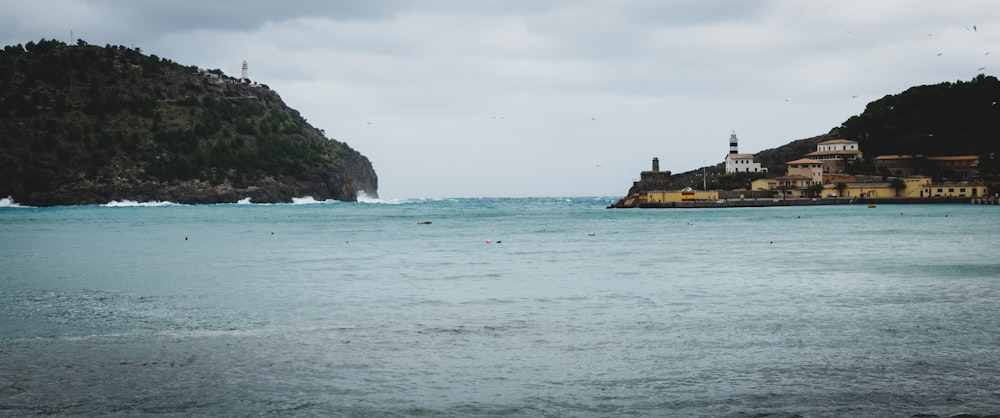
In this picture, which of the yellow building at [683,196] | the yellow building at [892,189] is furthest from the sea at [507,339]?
the yellow building at [892,189]

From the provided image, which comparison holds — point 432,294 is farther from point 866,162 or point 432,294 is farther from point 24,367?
point 866,162

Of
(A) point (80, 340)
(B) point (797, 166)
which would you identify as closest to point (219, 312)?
(A) point (80, 340)

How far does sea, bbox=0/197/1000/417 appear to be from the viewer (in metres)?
11.0

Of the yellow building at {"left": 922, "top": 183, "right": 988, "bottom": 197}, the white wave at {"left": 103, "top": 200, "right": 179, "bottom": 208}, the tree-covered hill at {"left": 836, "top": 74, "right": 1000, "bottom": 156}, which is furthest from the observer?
the white wave at {"left": 103, "top": 200, "right": 179, "bottom": 208}

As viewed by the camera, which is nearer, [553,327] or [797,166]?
[553,327]

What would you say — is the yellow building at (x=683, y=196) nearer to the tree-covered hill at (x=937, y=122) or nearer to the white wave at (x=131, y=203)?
the tree-covered hill at (x=937, y=122)

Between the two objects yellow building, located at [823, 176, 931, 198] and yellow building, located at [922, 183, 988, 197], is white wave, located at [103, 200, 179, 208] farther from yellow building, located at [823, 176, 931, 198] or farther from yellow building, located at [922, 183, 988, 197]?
yellow building, located at [922, 183, 988, 197]

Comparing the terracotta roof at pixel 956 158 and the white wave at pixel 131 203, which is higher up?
the terracotta roof at pixel 956 158

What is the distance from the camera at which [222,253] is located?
1622 inches

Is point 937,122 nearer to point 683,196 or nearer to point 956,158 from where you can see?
point 956,158

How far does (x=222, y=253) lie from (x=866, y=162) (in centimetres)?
13727

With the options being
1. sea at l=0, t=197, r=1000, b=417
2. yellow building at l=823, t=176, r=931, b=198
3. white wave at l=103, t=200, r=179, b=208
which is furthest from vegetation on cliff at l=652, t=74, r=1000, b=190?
sea at l=0, t=197, r=1000, b=417

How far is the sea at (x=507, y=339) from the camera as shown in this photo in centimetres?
1103

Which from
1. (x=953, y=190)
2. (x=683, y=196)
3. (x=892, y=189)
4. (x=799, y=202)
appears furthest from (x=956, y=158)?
(x=683, y=196)
